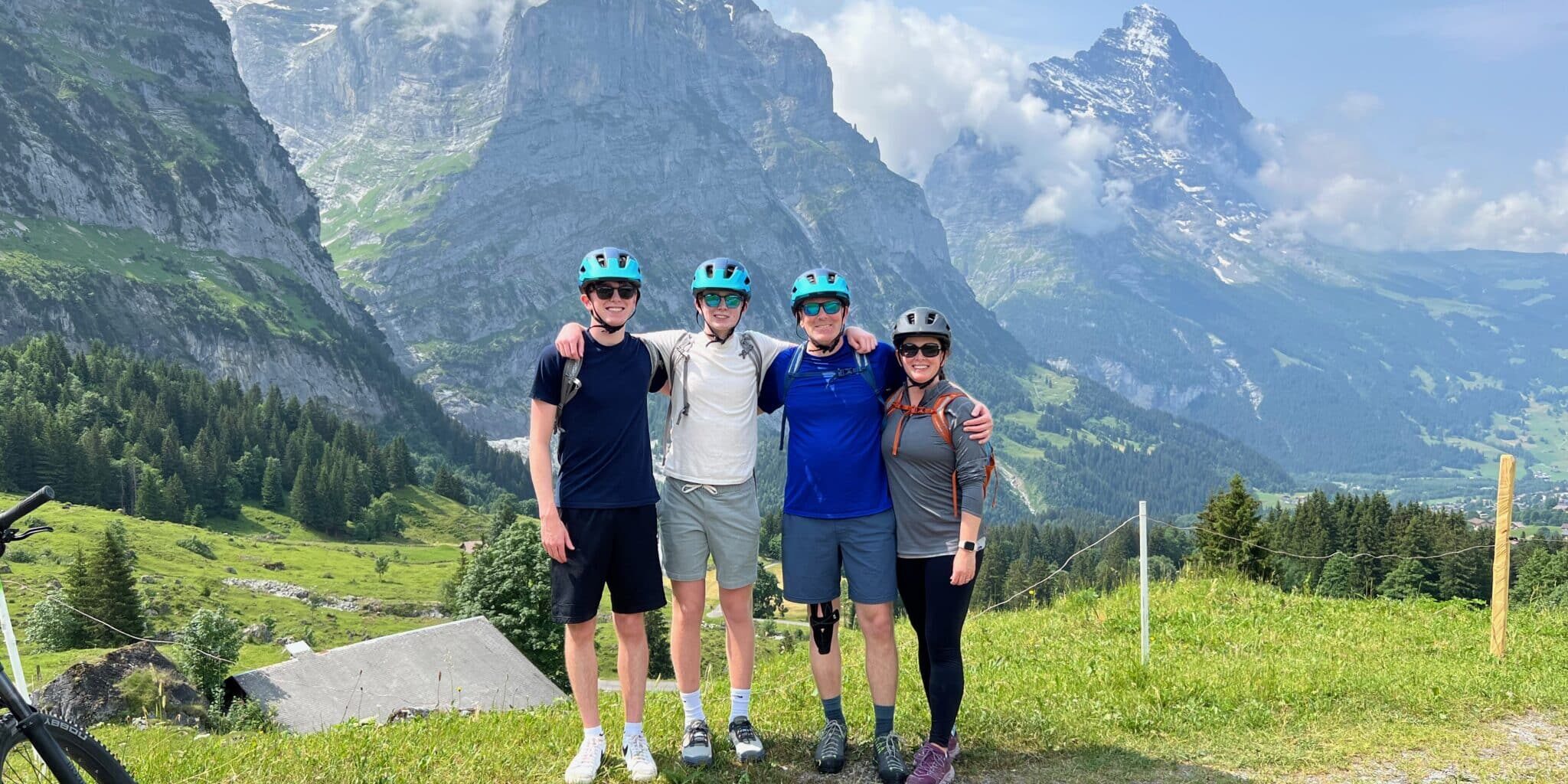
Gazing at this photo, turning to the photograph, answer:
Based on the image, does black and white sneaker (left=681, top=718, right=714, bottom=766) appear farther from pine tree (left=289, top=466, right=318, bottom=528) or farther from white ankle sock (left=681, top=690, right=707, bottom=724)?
pine tree (left=289, top=466, right=318, bottom=528)

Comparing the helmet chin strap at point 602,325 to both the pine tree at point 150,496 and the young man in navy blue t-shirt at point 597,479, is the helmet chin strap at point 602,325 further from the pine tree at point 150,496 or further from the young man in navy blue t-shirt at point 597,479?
the pine tree at point 150,496

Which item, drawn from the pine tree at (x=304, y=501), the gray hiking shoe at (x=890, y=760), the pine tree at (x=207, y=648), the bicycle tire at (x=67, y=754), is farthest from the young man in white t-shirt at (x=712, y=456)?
the pine tree at (x=304, y=501)

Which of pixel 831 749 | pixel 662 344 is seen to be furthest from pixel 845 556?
pixel 662 344

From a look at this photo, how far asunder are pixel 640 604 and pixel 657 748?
1653 millimetres

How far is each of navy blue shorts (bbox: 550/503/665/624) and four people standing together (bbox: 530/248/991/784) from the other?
0.02 m

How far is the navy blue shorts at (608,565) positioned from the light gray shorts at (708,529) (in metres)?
0.16

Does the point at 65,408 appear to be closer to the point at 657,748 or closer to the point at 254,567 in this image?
the point at 254,567

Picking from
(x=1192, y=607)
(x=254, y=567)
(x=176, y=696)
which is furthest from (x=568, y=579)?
(x=254, y=567)

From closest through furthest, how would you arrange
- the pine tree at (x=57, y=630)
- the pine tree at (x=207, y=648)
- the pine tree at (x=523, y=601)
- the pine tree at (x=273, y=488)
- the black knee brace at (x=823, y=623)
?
1. the black knee brace at (x=823, y=623)
2. the pine tree at (x=207, y=648)
3. the pine tree at (x=523, y=601)
4. the pine tree at (x=57, y=630)
5. the pine tree at (x=273, y=488)

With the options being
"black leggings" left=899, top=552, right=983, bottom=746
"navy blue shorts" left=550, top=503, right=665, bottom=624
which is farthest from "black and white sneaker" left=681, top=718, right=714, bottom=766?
"black leggings" left=899, top=552, right=983, bottom=746

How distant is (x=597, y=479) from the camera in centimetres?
764

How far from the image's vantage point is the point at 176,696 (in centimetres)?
2705

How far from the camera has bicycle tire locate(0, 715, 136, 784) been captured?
5.27 m

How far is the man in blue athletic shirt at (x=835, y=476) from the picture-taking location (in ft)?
25.8
